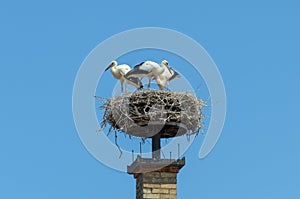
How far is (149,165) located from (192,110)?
1160 millimetres

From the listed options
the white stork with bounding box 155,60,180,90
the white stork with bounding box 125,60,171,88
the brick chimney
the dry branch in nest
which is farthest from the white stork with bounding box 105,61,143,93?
the brick chimney

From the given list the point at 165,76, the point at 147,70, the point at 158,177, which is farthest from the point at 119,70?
the point at 158,177

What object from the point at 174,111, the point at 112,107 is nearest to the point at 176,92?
the point at 174,111

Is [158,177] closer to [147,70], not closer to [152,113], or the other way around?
[152,113]

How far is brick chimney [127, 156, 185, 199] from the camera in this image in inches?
384

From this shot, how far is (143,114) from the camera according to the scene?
9.89 metres

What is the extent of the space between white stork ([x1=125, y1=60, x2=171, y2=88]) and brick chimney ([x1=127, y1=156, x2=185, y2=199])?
1.42m

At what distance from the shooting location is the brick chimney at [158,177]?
976 centimetres

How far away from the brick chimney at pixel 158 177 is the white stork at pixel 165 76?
4.59 feet

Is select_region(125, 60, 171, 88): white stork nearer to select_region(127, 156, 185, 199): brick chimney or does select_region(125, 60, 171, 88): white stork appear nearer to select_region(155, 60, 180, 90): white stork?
select_region(155, 60, 180, 90): white stork

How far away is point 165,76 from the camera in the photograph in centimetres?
1071

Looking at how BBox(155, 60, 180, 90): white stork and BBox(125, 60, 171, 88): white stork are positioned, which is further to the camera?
BBox(155, 60, 180, 90): white stork

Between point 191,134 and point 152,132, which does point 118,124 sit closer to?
point 152,132

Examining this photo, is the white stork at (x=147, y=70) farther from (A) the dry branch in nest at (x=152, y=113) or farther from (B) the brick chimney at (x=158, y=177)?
(B) the brick chimney at (x=158, y=177)
